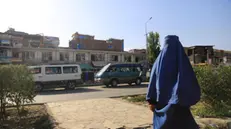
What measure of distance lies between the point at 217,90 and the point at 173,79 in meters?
4.08

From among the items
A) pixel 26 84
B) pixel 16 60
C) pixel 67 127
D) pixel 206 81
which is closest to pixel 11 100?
pixel 26 84

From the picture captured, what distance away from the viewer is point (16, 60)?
28812mm

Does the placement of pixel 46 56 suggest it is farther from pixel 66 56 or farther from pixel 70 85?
pixel 70 85

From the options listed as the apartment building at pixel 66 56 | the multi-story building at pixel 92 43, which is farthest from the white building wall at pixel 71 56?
the multi-story building at pixel 92 43

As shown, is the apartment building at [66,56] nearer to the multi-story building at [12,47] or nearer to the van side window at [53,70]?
the multi-story building at [12,47]

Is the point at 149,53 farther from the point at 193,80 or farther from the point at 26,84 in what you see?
the point at 193,80

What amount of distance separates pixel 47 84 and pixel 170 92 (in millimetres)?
15059

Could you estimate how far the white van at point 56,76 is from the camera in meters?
15.5

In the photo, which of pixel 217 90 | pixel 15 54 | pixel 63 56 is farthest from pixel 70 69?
pixel 15 54

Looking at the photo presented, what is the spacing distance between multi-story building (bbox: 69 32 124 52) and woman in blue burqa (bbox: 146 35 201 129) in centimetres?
3807

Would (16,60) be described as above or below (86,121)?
above

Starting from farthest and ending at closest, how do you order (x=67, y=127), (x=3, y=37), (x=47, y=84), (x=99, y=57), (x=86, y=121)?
(x=99, y=57), (x=3, y=37), (x=47, y=84), (x=86, y=121), (x=67, y=127)

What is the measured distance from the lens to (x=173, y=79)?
2.12 meters

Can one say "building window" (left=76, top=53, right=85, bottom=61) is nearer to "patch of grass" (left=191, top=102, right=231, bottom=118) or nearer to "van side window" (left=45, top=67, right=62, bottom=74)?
"van side window" (left=45, top=67, right=62, bottom=74)
